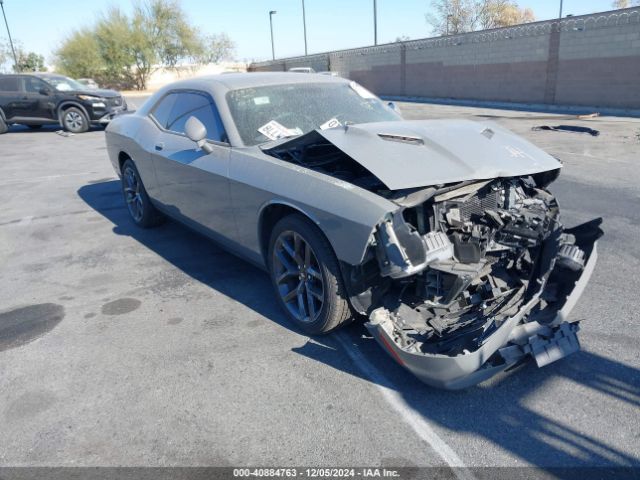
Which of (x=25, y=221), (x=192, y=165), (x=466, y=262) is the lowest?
(x=25, y=221)

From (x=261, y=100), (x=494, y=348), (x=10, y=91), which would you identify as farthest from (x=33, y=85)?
(x=494, y=348)

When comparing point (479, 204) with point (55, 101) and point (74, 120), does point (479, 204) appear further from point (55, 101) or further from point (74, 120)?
point (55, 101)

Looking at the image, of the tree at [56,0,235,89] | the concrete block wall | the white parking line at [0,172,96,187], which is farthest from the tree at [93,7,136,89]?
the white parking line at [0,172,96,187]

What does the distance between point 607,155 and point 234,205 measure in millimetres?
8108

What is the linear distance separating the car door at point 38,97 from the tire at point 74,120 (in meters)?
0.37

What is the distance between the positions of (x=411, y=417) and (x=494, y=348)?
0.55 m

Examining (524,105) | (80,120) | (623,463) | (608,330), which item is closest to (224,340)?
(623,463)

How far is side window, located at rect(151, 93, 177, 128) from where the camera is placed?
16.0 ft

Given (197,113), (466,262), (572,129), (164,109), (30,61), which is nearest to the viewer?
(466,262)

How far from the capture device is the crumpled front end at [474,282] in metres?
2.56

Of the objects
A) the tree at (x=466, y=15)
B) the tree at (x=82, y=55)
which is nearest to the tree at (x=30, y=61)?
the tree at (x=82, y=55)

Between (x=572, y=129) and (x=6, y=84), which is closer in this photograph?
(x=572, y=129)

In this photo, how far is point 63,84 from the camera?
593 inches

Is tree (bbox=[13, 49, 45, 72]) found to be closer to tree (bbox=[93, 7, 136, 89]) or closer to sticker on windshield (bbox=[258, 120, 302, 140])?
tree (bbox=[93, 7, 136, 89])
